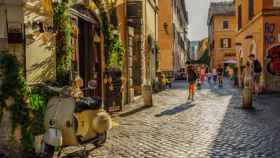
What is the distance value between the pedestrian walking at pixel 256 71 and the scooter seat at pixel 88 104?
1306 centimetres

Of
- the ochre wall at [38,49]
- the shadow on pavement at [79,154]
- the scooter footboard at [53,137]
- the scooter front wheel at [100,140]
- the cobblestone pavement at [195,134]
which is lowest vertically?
the shadow on pavement at [79,154]

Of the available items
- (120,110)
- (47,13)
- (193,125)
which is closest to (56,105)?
(47,13)

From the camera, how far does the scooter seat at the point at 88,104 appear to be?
601 cm

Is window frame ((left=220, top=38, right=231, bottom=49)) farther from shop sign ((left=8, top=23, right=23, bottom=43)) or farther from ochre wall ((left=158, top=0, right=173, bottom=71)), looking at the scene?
shop sign ((left=8, top=23, right=23, bottom=43))

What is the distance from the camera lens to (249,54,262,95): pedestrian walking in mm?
18297

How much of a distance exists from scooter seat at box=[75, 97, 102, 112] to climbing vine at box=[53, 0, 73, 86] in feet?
5.12

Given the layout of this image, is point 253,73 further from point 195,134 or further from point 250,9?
point 195,134

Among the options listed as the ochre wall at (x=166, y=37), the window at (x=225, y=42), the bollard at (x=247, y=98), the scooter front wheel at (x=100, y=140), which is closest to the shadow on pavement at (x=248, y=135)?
the bollard at (x=247, y=98)

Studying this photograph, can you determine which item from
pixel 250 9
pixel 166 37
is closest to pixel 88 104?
pixel 250 9

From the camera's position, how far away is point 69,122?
564cm

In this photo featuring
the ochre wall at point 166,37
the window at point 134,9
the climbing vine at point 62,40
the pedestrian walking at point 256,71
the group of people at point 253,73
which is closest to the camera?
the climbing vine at point 62,40

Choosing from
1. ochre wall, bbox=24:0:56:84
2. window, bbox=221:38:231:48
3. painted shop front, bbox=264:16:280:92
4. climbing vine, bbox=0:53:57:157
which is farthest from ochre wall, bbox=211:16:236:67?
climbing vine, bbox=0:53:57:157

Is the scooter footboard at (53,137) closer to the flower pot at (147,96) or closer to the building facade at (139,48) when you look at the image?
the flower pot at (147,96)

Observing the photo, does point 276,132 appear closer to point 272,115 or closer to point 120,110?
point 272,115
